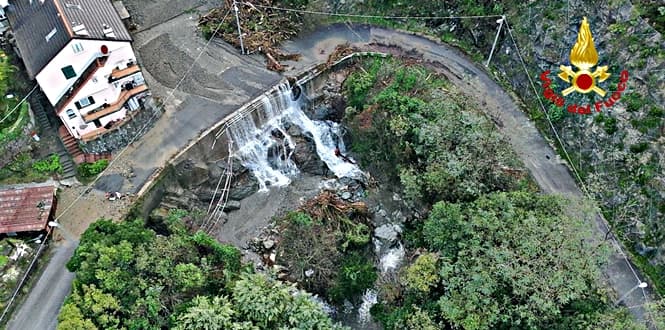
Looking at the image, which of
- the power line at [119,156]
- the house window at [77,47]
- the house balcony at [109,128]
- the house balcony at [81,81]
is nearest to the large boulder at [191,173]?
the power line at [119,156]

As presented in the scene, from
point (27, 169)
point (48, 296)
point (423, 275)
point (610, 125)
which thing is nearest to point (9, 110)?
point (27, 169)

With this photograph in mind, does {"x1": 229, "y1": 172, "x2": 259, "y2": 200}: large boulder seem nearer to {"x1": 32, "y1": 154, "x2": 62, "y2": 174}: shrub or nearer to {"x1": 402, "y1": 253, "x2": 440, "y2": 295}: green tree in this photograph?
{"x1": 32, "y1": 154, "x2": 62, "y2": 174}: shrub

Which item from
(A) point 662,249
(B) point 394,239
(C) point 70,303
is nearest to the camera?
(C) point 70,303

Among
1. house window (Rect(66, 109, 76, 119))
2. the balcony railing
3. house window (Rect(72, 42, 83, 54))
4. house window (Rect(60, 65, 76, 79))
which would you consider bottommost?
house window (Rect(66, 109, 76, 119))

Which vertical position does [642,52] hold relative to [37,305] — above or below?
above

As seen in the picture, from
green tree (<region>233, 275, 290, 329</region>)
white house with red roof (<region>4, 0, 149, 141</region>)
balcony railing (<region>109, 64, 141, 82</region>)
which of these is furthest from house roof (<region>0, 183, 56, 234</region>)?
green tree (<region>233, 275, 290, 329</region>)

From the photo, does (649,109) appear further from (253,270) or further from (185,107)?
(185,107)

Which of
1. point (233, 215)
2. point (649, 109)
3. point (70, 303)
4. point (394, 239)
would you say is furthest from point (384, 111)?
point (70, 303)
